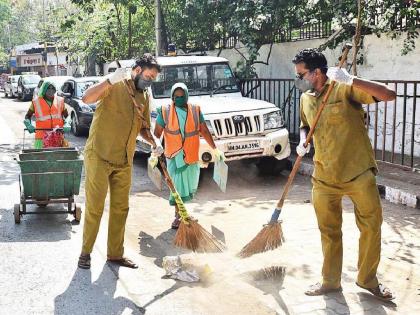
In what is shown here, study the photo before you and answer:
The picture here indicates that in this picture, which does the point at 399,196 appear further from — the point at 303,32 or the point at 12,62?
the point at 12,62

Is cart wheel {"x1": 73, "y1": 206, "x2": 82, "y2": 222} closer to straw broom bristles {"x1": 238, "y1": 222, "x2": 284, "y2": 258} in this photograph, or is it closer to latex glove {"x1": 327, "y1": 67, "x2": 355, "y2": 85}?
straw broom bristles {"x1": 238, "y1": 222, "x2": 284, "y2": 258}

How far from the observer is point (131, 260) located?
5438 millimetres

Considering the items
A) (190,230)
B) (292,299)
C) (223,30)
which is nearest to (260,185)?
(190,230)

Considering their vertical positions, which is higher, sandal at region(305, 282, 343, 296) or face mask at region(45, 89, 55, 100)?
face mask at region(45, 89, 55, 100)

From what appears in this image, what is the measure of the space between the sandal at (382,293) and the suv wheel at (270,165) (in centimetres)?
528

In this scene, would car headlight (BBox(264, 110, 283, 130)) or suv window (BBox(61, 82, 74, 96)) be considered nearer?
car headlight (BBox(264, 110, 283, 130))

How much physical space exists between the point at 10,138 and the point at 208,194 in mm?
8669

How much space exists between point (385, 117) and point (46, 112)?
5.24 m

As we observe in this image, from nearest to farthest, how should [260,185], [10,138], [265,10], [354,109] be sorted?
[354,109] < [260,185] < [265,10] < [10,138]

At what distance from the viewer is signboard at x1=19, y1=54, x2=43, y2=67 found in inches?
2549

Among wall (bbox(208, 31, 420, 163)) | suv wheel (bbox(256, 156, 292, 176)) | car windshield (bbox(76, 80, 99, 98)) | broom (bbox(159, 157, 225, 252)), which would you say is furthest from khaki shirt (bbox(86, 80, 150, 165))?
car windshield (bbox(76, 80, 99, 98))

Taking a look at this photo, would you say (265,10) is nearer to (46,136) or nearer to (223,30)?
(223,30)

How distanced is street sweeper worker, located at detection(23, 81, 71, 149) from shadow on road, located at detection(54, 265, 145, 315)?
341 centimetres

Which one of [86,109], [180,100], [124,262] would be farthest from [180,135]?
[86,109]
